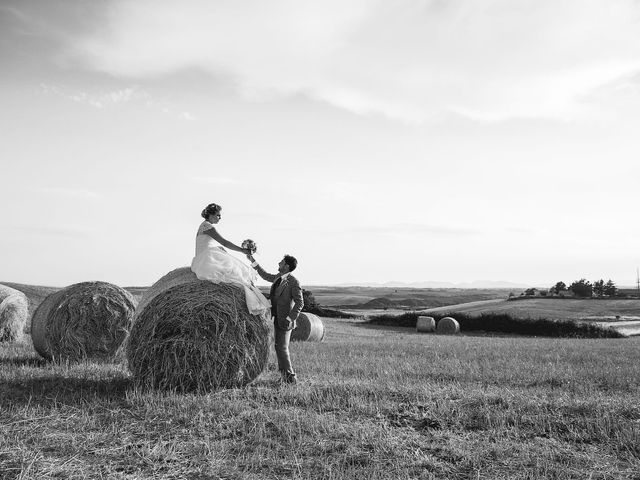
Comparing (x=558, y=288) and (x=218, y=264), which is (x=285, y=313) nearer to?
(x=218, y=264)

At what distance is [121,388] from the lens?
28.4 feet

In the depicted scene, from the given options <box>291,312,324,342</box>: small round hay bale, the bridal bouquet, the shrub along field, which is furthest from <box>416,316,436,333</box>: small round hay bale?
the bridal bouquet

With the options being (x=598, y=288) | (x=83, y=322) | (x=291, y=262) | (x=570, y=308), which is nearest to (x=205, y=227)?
(x=291, y=262)

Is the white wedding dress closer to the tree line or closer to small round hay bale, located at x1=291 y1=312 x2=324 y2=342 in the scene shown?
small round hay bale, located at x1=291 y1=312 x2=324 y2=342

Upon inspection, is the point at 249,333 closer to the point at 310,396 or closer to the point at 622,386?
the point at 310,396

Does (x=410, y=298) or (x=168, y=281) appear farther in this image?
(x=410, y=298)

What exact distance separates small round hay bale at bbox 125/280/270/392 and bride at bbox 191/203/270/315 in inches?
5.5

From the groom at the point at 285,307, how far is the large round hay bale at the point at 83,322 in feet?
14.9

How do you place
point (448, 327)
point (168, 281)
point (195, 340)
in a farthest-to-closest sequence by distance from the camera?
1. point (448, 327)
2. point (168, 281)
3. point (195, 340)

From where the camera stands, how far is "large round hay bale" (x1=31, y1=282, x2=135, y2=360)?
12.2 meters

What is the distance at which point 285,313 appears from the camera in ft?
30.7

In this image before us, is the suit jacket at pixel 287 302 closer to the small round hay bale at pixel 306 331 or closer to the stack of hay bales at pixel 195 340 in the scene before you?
the stack of hay bales at pixel 195 340

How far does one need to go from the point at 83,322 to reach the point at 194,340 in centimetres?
472

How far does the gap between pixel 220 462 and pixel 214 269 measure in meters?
4.28
